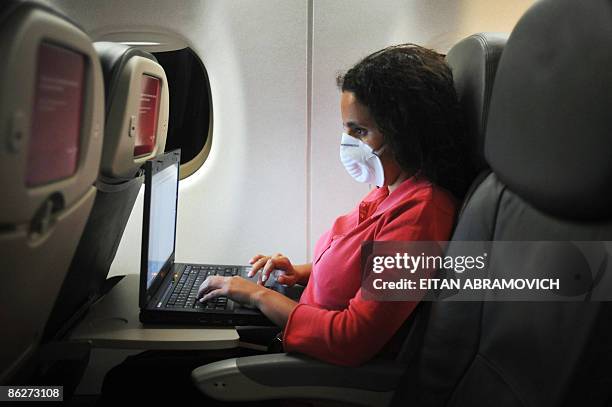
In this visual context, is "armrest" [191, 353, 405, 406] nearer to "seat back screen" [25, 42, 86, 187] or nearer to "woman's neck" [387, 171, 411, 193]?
"woman's neck" [387, 171, 411, 193]

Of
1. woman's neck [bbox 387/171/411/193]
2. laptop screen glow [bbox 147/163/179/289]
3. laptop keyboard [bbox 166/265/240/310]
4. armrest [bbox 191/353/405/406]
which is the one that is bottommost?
armrest [bbox 191/353/405/406]

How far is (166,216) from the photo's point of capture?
1.73m

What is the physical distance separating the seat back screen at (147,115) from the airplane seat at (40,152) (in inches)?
15.8

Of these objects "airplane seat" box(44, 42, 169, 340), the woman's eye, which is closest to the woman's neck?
the woman's eye

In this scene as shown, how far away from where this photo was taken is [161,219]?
1.62 metres

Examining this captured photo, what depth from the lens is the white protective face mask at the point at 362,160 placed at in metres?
1.50

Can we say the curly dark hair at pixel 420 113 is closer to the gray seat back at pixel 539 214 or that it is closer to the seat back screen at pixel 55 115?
the gray seat back at pixel 539 214

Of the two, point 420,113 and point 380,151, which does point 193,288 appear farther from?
point 420,113

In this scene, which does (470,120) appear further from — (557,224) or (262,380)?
(262,380)

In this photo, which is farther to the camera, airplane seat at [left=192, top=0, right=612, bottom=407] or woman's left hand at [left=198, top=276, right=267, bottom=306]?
woman's left hand at [left=198, top=276, right=267, bottom=306]

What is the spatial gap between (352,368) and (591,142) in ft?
2.45

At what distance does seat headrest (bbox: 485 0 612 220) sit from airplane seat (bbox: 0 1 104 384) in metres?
0.77

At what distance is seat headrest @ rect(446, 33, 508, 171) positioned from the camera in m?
1.26

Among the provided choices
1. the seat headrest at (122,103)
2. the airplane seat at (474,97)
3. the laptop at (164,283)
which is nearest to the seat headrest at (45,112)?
the seat headrest at (122,103)
